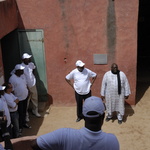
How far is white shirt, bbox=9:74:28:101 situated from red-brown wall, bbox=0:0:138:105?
149cm

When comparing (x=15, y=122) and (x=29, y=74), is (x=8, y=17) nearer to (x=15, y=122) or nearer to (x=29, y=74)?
(x=29, y=74)

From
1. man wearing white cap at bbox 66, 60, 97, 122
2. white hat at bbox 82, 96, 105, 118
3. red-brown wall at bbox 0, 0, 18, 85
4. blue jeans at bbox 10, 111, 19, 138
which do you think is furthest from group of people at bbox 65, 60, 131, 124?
white hat at bbox 82, 96, 105, 118

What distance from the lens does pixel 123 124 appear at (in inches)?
284

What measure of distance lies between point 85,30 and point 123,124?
2.57 metres

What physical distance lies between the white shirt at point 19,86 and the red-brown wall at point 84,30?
149cm

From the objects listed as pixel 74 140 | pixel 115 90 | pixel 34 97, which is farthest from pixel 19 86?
pixel 74 140

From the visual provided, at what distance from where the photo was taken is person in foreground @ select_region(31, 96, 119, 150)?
2.40m

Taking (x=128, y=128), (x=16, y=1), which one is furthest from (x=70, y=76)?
(x=16, y=1)

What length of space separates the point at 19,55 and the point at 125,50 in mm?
2850

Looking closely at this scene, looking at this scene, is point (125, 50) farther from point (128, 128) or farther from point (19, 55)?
point (19, 55)

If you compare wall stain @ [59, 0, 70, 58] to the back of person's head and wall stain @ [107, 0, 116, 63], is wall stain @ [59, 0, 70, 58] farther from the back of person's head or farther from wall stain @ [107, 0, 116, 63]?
the back of person's head

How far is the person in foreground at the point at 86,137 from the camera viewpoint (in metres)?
2.40

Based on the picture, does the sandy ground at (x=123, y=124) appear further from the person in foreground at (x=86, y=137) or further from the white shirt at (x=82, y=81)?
the person in foreground at (x=86, y=137)

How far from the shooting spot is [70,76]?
7195mm
